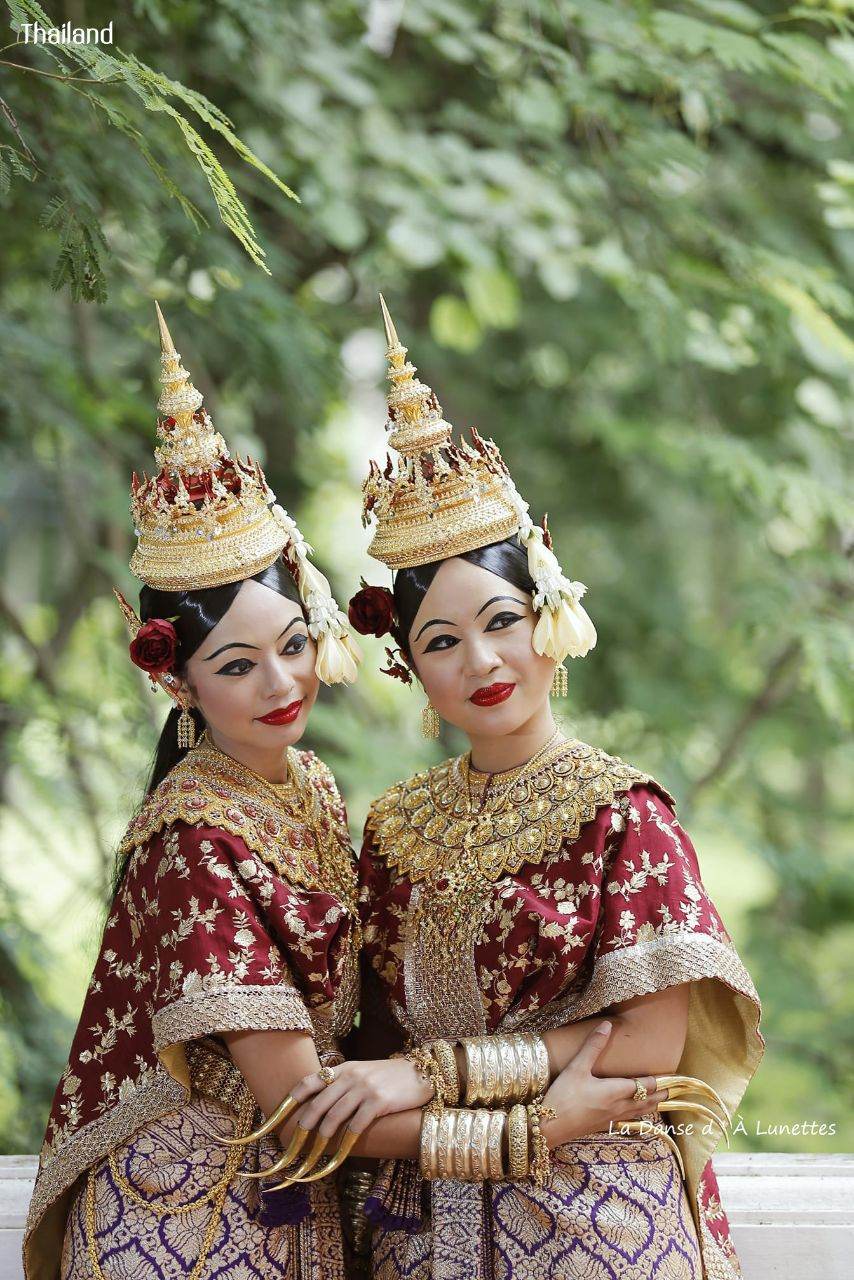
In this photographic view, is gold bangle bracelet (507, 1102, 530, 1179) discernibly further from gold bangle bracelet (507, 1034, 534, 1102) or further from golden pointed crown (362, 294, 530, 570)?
golden pointed crown (362, 294, 530, 570)

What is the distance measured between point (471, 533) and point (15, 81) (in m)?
1.62

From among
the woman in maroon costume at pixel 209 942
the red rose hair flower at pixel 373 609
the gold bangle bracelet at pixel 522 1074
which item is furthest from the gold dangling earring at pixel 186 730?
the gold bangle bracelet at pixel 522 1074

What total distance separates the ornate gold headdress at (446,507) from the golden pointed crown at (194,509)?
204mm

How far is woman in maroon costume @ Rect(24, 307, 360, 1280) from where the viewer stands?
2.17m

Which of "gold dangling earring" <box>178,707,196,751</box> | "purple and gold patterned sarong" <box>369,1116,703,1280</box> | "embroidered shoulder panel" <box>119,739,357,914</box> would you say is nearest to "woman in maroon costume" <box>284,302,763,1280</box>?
"purple and gold patterned sarong" <box>369,1116,703,1280</box>

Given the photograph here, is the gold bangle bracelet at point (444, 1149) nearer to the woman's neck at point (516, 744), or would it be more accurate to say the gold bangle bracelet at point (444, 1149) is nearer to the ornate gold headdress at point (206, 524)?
the woman's neck at point (516, 744)

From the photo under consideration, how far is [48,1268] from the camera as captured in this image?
Result: 2408mm

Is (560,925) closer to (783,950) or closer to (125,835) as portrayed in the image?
(125,835)

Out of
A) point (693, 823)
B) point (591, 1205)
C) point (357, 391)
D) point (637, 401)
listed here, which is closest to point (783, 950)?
point (693, 823)

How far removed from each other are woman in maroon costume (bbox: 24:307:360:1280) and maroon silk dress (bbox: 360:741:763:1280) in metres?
0.15

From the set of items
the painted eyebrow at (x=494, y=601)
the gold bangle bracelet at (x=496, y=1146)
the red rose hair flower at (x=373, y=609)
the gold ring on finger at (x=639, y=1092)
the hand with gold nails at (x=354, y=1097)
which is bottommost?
the hand with gold nails at (x=354, y=1097)

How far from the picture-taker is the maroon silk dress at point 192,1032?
2.17 m

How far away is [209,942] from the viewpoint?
215 cm

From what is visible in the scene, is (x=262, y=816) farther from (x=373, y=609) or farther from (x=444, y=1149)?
(x=444, y=1149)
